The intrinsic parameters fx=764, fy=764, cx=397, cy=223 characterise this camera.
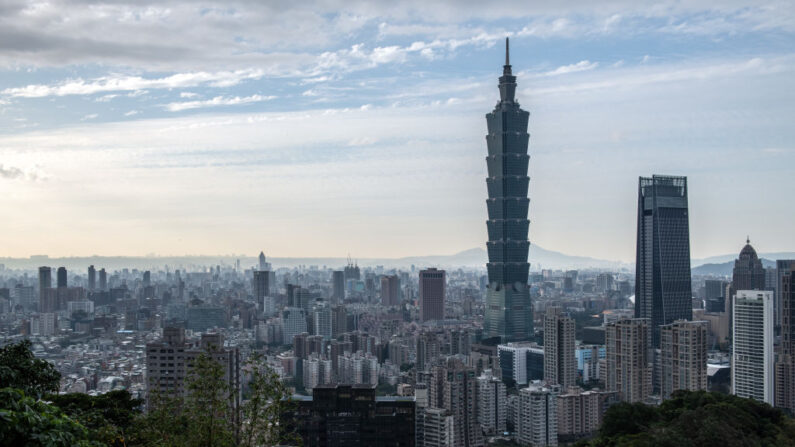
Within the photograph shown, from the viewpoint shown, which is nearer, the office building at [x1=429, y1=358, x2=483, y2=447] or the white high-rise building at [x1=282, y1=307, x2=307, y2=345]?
the office building at [x1=429, y1=358, x2=483, y2=447]

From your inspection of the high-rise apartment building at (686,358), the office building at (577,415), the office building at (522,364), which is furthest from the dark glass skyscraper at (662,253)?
the office building at (577,415)

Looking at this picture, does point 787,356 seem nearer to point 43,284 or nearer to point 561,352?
point 561,352

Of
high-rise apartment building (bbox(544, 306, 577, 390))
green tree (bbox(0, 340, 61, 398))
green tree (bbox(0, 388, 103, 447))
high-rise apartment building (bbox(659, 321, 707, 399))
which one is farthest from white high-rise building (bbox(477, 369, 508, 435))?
green tree (bbox(0, 388, 103, 447))

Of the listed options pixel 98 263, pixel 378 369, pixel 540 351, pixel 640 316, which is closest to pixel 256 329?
pixel 378 369

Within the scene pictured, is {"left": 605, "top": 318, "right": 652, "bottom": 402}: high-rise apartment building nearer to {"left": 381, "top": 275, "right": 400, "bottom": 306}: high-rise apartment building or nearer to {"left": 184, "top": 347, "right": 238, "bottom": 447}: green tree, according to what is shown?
{"left": 184, "top": 347, "right": 238, "bottom": 447}: green tree

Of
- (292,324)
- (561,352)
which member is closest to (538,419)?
(561,352)

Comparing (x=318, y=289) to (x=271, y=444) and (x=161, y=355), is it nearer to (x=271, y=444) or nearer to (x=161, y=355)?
(x=161, y=355)

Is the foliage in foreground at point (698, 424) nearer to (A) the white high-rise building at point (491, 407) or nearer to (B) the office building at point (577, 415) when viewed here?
(B) the office building at point (577, 415)
